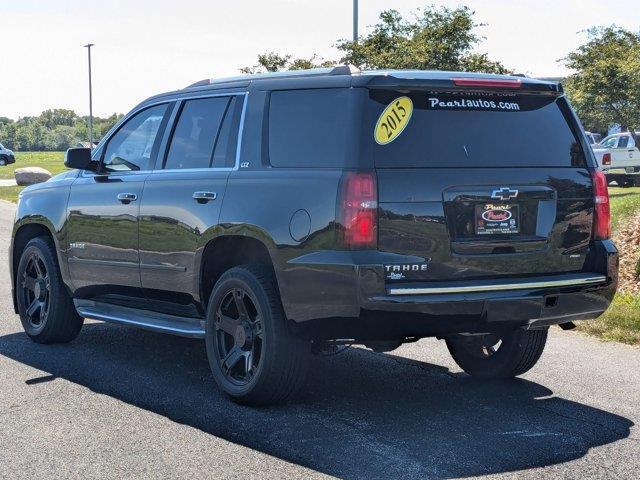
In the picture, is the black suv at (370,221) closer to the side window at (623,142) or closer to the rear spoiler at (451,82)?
the rear spoiler at (451,82)

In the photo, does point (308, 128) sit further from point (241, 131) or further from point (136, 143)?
point (136, 143)

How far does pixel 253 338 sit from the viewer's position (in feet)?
20.0

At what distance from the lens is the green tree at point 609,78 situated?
31891mm

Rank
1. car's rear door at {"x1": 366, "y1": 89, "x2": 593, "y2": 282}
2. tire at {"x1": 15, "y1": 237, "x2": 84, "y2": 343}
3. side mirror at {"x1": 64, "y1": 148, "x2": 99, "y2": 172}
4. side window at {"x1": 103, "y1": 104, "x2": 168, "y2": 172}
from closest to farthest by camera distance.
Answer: car's rear door at {"x1": 366, "y1": 89, "x2": 593, "y2": 282} < side window at {"x1": 103, "y1": 104, "x2": 168, "y2": 172} < side mirror at {"x1": 64, "y1": 148, "x2": 99, "y2": 172} < tire at {"x1": 15, "y1": 237, "x2": 84, "y2": 343}

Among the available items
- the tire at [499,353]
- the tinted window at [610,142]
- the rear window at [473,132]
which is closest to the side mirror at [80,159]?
the rear window at [473,132]

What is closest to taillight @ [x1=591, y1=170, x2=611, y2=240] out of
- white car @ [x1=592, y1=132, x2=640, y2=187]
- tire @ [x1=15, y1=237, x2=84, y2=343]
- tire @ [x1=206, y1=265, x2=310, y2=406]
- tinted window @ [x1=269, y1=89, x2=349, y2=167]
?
tinted window @ [x1=269, y1=89, x2=349, y2=167]

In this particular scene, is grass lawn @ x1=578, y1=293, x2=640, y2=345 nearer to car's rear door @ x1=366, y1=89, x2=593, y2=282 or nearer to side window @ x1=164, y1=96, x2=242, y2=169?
car's rear door @ x1=366, y1=89, x2=593, y2=282

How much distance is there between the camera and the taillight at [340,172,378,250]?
5359mm

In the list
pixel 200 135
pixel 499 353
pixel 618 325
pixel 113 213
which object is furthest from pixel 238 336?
pixel 618 325

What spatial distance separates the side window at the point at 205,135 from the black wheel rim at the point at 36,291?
1.89 metres

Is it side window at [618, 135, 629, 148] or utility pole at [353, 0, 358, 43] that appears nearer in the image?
utility pole at [353, 0, 358, 43]

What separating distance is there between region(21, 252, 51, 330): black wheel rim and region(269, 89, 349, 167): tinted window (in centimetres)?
295

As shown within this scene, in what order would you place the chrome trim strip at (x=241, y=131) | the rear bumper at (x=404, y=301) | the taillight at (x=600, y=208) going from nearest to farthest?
the rear bumper at (x=404, y=301), the taillight at (x=600, y=208), the chrome trim strip at (x=241, y=131)

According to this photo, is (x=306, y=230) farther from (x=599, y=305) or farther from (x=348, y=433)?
(x=599, y=305)
